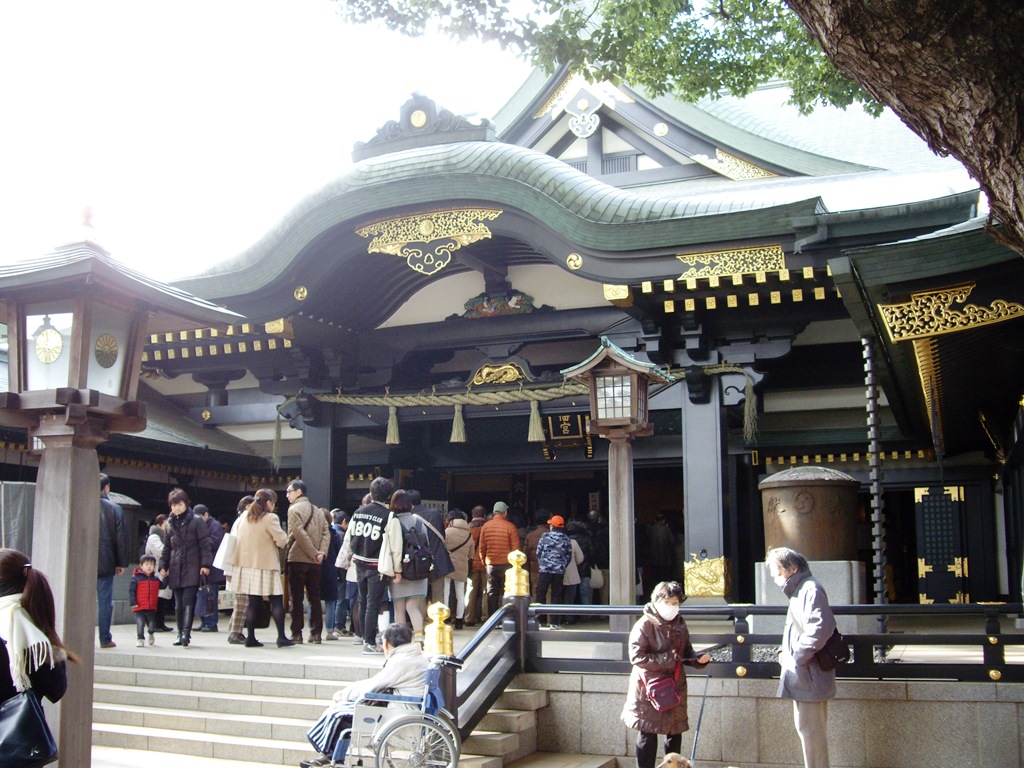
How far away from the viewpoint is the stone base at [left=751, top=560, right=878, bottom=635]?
820 centimetres

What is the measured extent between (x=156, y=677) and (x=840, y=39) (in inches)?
307

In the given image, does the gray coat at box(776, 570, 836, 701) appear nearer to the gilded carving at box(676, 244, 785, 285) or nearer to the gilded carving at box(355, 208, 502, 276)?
the gilded carving at box(676, 244, 785, 285)

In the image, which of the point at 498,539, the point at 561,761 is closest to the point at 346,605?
the point at 498,539

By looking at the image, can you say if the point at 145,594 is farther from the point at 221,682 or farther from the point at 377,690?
the point at 377,690

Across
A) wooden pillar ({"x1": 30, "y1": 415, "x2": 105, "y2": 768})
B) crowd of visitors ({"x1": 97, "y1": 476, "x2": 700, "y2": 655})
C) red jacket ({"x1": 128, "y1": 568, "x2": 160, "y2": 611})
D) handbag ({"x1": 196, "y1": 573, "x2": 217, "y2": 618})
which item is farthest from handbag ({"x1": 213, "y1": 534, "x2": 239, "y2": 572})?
wooden pillar ({"x1": 30, "y1": 415, "x2": 105, "y2": 768})

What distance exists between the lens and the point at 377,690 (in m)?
6.67

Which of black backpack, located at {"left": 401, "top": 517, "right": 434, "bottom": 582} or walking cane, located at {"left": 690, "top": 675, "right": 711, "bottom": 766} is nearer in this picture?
walking cane, located at {"left": 690, "top": 675, "right": 711, "bottom": 766}

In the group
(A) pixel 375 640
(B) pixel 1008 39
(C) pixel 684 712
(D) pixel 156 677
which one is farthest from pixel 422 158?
(B) pixel 1008 39

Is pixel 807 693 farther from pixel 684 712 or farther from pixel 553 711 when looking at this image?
pixel 553 711

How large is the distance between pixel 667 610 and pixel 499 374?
21.7 feet

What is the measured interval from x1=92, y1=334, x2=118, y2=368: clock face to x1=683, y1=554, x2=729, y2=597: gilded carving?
7073 millimetres

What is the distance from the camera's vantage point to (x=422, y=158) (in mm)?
12180

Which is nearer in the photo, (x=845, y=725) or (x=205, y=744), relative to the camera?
(x=845, y=725)

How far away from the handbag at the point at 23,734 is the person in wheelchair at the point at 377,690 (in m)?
2.69
